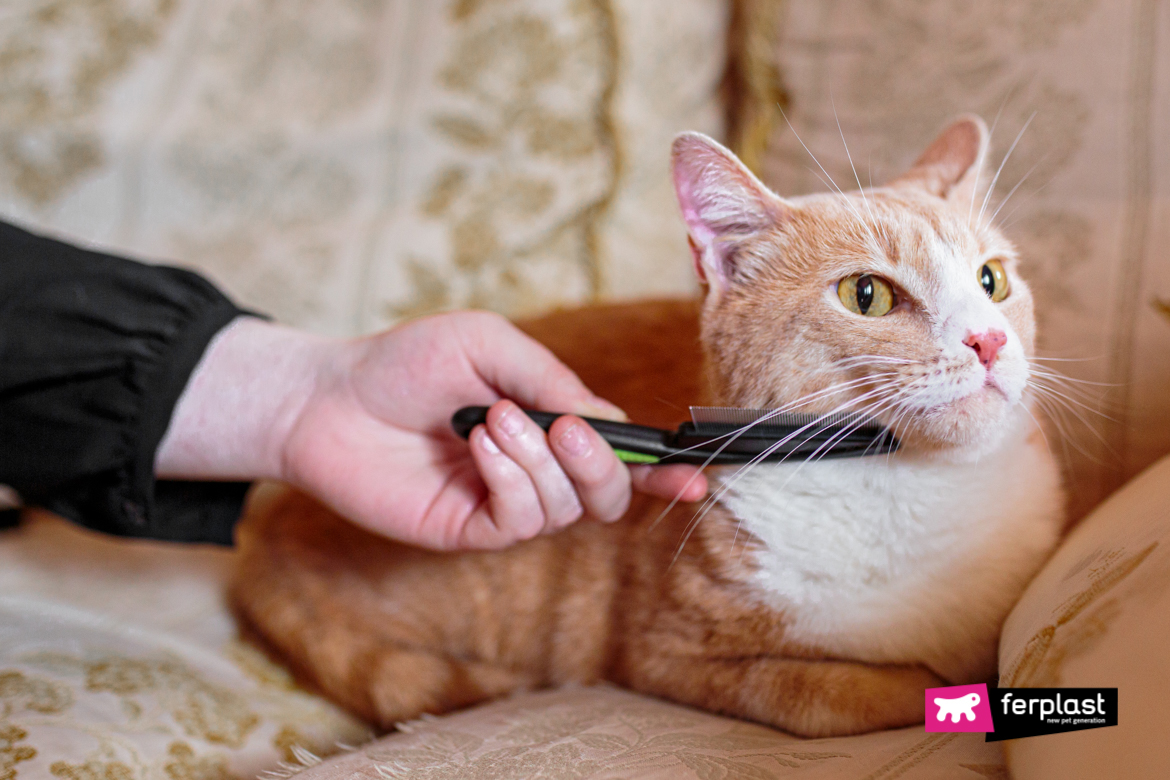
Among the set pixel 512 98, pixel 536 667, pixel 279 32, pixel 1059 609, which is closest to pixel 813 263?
pixel 1059 609

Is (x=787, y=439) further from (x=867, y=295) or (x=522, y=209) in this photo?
(x=522, y=209)

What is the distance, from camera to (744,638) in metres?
1.01

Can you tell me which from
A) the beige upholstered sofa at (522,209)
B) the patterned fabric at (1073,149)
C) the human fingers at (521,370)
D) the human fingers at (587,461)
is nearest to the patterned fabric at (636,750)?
the beige upholstered sofa at (522,209)

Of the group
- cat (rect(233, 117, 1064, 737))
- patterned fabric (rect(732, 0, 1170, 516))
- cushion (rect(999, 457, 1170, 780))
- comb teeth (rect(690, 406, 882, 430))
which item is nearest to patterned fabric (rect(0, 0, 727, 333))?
patterned fabric (rect(732, 0, 1170, 516))

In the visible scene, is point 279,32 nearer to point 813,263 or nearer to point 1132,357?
point 813,263

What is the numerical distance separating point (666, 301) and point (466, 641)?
0.72 m

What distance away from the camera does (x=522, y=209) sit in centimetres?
189

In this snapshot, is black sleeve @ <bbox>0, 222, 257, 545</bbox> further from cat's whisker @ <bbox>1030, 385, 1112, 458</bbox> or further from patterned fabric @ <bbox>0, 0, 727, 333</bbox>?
cat's whisker @ <bbox>1030, 385, 1112, 458</bbox>

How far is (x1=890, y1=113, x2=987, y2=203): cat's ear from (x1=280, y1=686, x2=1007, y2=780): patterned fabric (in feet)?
2.29

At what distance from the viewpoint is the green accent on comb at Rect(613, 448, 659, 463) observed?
0.94 metres

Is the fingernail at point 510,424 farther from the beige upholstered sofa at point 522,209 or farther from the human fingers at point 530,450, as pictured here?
the beige upholstered sofa at point 522,209

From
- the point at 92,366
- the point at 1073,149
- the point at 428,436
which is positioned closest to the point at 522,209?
the point at 428,436

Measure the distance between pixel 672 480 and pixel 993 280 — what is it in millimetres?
465

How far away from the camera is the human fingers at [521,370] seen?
993 millimetres
